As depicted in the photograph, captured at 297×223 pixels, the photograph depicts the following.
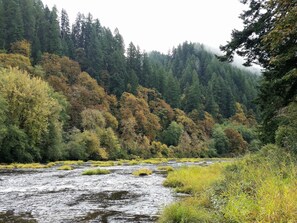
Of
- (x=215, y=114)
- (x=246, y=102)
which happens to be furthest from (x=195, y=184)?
(x=246, y=102)

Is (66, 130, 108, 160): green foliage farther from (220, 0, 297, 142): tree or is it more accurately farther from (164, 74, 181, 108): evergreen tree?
(164, 74, 181, 108): evergreen tree

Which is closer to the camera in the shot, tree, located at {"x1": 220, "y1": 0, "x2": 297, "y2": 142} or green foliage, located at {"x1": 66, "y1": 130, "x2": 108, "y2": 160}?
tree, located at {"x1": 220, "y1": 0, "x2": 297, "y2": 142}

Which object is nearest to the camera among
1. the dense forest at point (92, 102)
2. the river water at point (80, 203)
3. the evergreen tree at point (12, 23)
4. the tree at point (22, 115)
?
the river water at point (80, 203)

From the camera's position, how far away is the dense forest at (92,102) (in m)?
44.8

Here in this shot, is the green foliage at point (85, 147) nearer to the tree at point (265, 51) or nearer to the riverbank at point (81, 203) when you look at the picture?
the riverbank at point (81, 203)

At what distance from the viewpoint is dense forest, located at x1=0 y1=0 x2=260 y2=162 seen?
44812 mm

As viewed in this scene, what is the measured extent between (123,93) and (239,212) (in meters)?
92.0

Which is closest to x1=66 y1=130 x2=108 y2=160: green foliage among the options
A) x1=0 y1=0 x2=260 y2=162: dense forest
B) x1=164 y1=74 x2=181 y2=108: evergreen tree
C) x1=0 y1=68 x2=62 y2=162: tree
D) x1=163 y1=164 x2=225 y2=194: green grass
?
x1=0 y1=0 x2=260 y2=162: dense forest

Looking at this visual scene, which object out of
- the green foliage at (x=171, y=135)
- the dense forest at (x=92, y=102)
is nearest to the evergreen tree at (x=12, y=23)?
the dense forest at (x=92, y=102)

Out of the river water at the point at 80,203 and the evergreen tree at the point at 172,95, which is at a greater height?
the evergreen tree at the point at 172,95

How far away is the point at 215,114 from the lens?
432ft

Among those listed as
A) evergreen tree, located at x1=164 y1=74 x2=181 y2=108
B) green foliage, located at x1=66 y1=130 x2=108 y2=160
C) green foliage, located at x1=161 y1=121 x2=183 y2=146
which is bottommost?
green foliage, located at x1=66 y1=130 x2=108 y2=160

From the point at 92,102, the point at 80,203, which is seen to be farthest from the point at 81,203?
the point at 92,102

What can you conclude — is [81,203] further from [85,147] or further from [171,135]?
[171,135]
